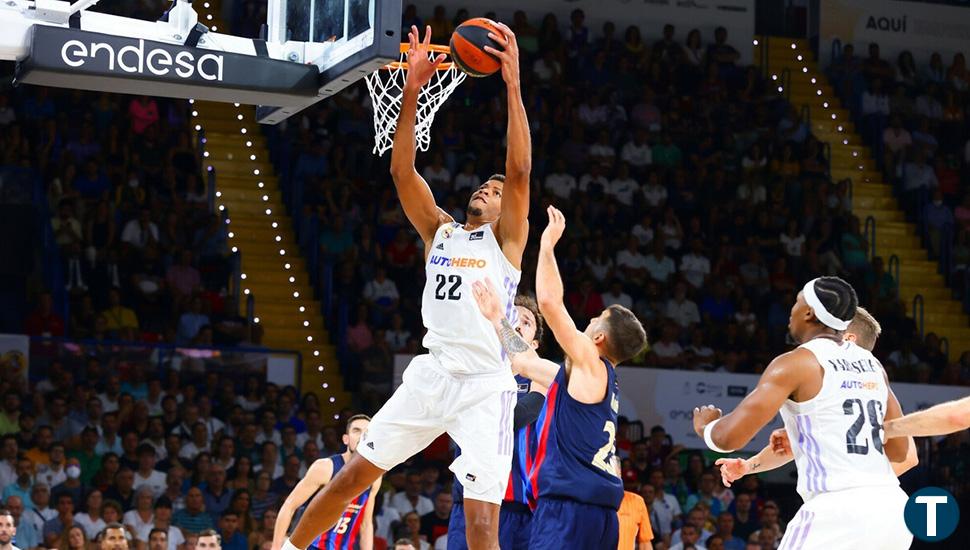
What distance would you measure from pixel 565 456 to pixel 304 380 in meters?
8.89

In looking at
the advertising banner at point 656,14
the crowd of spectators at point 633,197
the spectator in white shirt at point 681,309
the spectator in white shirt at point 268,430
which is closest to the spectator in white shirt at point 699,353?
the crowd of spectators at point 633,197

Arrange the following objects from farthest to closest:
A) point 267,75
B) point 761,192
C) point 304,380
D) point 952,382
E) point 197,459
Answer: point 761,192
point 952,382
point 304,380
point 197,459
point 267,75

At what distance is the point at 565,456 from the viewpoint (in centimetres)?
654

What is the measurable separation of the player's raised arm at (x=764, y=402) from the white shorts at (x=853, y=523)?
1.30 ft

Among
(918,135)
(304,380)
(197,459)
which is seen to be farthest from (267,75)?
(918,135)

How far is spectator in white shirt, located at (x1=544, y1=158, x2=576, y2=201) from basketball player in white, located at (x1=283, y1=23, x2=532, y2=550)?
10.3 meters

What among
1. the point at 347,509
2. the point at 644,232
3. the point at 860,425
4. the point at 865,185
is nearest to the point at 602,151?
the point at 644,232

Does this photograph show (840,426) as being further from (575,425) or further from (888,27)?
(888,27)

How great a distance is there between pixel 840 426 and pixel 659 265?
11241 millimetres

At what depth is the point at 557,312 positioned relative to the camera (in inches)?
250

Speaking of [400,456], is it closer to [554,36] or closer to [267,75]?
[267,75]

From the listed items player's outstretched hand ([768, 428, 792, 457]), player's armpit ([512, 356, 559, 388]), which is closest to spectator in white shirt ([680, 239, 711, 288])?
player's armpit ([512, 356, 559, 388])

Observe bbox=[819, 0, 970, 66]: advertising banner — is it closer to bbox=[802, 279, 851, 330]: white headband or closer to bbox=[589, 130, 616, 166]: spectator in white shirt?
bbox=[589, 130, 616, 166]: spectator in white shirt

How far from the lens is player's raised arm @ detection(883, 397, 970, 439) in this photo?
569cm
